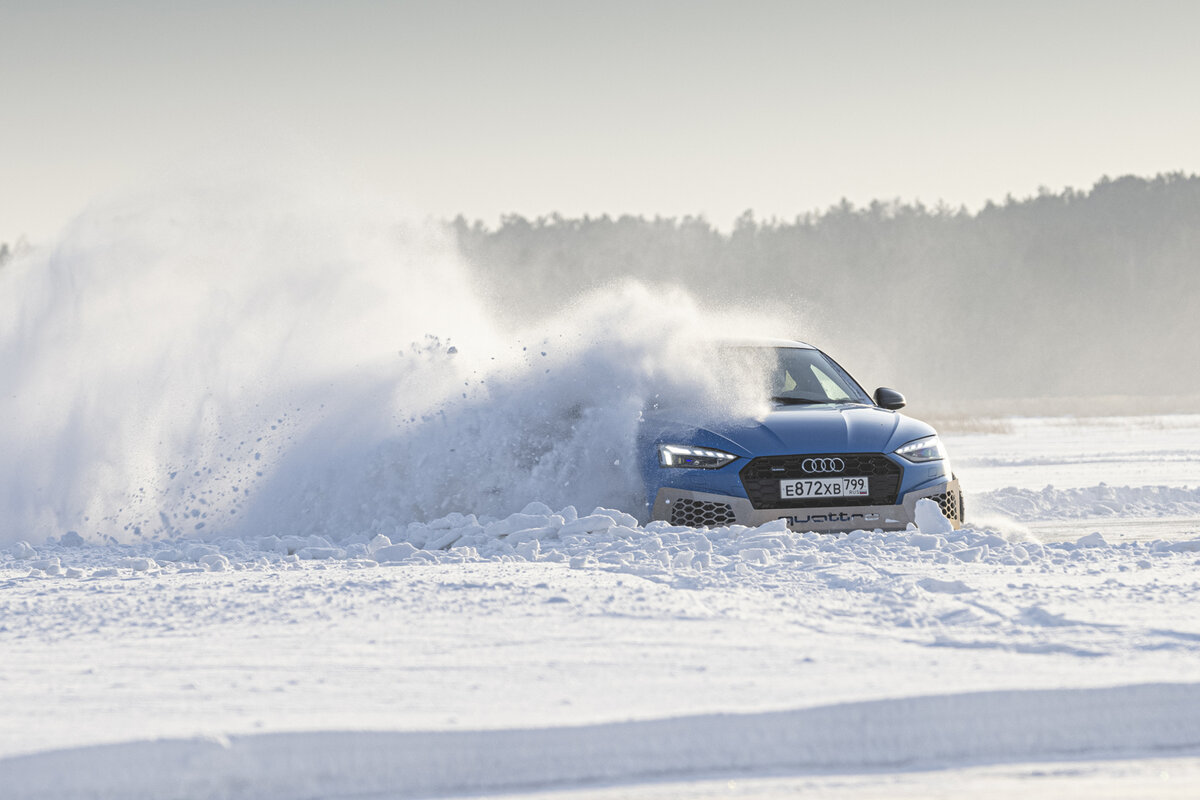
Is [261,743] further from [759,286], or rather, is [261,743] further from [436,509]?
[759,286]

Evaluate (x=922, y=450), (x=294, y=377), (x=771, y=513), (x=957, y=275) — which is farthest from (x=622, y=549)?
(x=957, y=275)

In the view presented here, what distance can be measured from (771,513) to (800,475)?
27 centimetres

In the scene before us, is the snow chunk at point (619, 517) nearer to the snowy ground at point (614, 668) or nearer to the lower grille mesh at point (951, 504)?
the snowy ground at point (614, 668)

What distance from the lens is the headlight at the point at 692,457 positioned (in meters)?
8.05

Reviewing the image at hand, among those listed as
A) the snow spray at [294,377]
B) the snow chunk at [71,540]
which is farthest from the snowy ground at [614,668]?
the snow chunk at [71,540]

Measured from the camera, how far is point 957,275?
111438 millimetres

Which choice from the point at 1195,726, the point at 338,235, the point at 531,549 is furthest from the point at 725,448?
the point at 338,235

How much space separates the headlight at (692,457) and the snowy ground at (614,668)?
44 cm

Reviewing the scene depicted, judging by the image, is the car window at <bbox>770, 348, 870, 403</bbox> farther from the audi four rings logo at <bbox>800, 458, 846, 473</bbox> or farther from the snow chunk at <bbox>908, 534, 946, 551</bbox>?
the snow chunk at <bbox>908, 534, 946, 551</bbox>

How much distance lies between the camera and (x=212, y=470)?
35.1 feet

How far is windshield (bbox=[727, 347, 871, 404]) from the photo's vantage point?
366 inches

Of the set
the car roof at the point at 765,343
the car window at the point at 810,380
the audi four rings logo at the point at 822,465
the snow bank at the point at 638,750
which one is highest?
the car roof at the point at 765,343

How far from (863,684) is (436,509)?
207 inches

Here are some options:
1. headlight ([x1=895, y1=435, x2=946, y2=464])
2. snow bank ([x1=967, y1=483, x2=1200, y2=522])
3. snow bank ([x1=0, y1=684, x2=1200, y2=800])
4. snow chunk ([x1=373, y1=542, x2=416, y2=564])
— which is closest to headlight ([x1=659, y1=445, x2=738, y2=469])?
headlight ([x1=895, y1=435, x2=946, y2=464])
